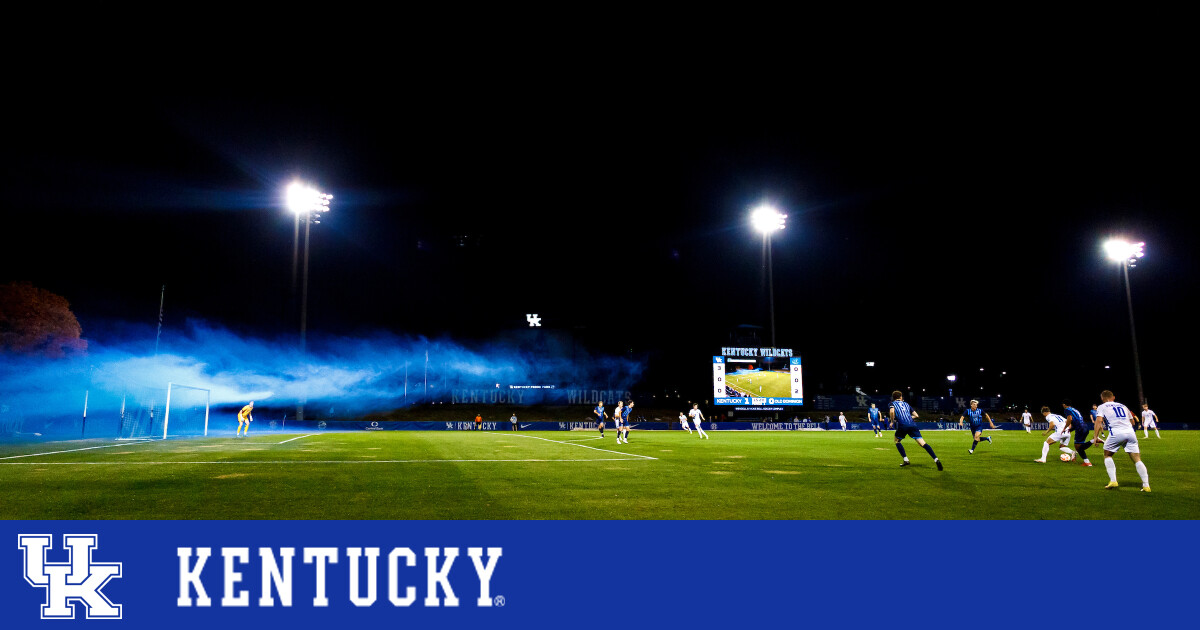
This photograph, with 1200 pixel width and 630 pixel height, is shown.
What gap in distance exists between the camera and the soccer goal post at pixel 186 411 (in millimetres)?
38562

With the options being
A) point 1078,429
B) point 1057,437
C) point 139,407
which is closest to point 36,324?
point 139,407

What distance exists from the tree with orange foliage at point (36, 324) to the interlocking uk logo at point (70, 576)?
49.0 m

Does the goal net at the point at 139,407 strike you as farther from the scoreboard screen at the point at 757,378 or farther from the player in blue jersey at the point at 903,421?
the scoreboard screen at the point at 757,378

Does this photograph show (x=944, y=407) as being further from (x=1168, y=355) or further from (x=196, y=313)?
(x=196, y=313)

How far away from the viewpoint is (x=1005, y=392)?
347 ft

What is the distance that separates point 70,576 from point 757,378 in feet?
155

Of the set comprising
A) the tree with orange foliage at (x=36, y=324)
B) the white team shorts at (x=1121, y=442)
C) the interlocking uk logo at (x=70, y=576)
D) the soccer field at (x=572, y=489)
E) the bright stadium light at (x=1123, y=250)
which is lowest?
the soccer field at (x=572, y=489)

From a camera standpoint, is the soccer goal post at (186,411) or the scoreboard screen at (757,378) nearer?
the soccer goal post at (186,411)

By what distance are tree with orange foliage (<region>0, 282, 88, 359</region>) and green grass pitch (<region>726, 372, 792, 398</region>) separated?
47.6 meters

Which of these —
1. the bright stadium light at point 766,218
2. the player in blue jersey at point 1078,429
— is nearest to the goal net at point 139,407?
the player in blue jersey at point 1078,429

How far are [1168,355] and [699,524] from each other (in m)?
85.4

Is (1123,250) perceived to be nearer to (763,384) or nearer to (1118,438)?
(763,384)

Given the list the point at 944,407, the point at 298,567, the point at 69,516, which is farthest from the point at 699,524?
the point at 944,407

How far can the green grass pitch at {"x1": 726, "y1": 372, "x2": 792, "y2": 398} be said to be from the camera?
1889 inches
